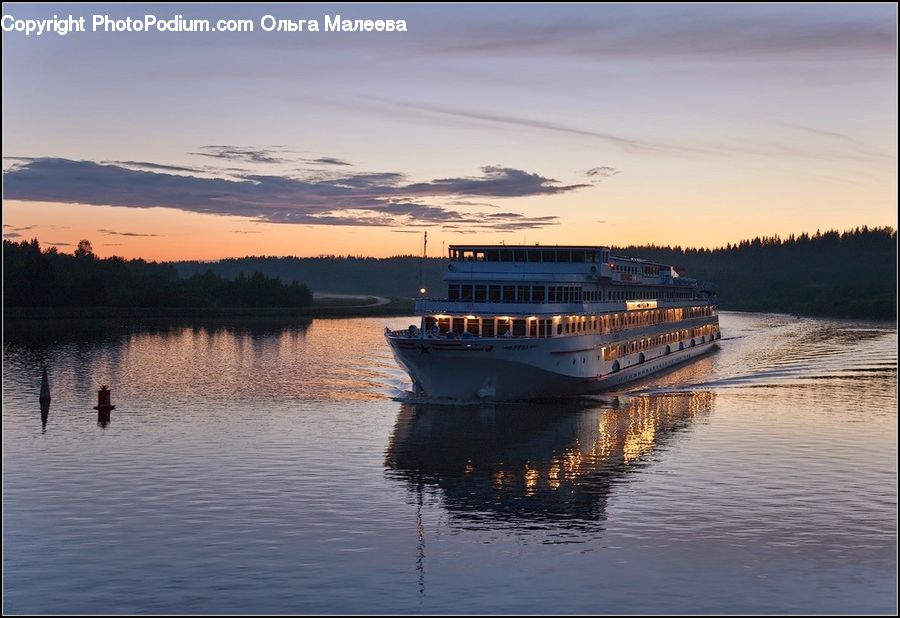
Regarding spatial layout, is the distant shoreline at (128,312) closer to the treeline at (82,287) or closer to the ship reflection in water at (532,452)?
the treeline at (82,287)

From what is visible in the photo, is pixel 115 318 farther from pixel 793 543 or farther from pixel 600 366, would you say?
pixel 793 543

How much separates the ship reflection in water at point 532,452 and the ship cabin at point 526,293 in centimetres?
517

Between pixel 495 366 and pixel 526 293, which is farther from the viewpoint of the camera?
pixel 526 293

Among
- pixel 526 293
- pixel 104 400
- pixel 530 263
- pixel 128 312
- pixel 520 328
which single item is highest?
pixel 530 263

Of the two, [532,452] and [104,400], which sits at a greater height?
[104,400]

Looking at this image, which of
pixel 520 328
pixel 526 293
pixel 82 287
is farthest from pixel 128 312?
pixel 520 328

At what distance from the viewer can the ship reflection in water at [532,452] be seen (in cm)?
3766

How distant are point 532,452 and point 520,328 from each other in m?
15.0

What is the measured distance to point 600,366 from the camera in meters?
72.9

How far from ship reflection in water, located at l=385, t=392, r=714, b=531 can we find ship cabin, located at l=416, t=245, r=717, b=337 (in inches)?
203

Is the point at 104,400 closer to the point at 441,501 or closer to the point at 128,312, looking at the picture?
the point at 441,501

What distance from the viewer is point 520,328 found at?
63562 mm

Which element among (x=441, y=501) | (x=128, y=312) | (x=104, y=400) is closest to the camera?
(x=441, y=501)

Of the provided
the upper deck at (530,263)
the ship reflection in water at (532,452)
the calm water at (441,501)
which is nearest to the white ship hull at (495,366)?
the ship reflection in water at (532,452)
